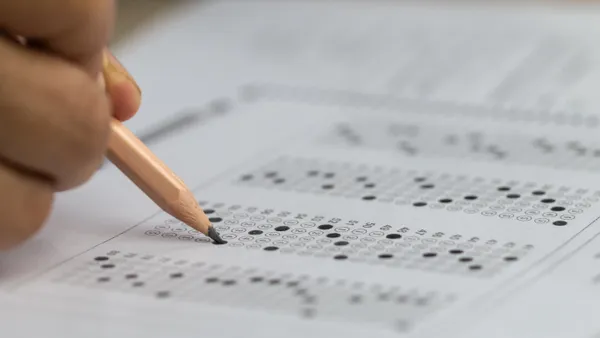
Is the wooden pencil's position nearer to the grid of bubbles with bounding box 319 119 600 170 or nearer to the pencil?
the pencil

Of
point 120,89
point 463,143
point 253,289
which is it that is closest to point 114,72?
point 120,89

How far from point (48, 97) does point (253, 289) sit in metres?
0.11

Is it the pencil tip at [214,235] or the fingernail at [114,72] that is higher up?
the fingernail at [114,72]

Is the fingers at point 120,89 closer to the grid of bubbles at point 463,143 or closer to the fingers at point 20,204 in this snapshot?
the fingers at point 20,204

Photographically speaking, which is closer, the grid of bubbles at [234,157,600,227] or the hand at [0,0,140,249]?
the hand at [0,0,140,249]

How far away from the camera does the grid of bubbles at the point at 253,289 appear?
0.40m

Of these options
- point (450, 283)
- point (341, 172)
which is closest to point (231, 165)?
point (341, 172)

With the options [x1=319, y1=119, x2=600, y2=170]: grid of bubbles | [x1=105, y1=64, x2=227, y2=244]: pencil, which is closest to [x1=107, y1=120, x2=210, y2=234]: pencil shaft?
[x1=105, y1=64, x2=227, y2=244]: pencil

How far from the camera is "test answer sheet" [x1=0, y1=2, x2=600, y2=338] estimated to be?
1.32 ft

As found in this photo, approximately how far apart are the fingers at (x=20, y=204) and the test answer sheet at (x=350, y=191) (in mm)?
25

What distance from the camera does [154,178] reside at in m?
0.46

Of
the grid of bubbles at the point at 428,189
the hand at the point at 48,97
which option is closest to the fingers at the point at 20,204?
the hand at the point at 48,97

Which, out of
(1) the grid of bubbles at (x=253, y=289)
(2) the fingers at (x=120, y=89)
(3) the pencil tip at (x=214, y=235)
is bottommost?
(1) the grid of bubbles at (x=253, y=289)

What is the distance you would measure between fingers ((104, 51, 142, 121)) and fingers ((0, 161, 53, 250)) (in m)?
0.05
